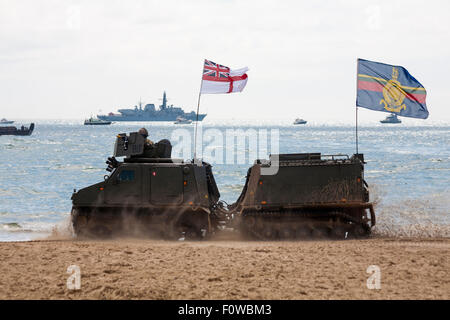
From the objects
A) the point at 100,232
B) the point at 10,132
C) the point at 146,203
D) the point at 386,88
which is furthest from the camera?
the point at 10,132

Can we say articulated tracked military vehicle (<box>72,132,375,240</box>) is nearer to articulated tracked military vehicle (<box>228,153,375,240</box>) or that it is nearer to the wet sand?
articulated tracked military vehicle (<box>228,153,375,240</box>)

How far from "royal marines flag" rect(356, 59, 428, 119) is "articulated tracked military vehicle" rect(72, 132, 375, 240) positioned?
230 centimetres

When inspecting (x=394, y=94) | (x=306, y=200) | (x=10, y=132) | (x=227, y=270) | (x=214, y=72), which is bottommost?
(x=227, y=270)

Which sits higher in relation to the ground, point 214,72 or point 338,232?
point 214,72

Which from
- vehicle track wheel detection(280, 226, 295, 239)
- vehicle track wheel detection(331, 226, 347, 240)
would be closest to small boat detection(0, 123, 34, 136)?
vehicle track wheel detection(280, 226, 295, 239)

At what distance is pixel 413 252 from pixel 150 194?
22.4 feet

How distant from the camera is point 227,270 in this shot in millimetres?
10766

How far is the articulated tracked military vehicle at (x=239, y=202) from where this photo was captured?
15.0 meters

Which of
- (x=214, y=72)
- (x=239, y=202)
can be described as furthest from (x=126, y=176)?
(x=214, y=72)

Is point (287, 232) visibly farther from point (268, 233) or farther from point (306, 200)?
point (306, 200)

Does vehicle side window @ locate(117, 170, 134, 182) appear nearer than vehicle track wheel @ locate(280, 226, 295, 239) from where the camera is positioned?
No

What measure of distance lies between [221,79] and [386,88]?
490cm

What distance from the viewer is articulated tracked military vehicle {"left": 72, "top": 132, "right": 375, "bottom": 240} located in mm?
14969
